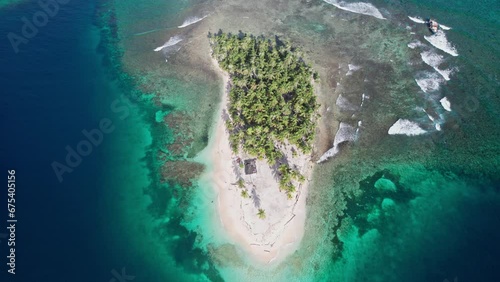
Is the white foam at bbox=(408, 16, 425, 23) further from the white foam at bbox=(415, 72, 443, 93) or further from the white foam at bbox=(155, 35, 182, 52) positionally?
the white foam at bbox=(155, 35, 182, 52)

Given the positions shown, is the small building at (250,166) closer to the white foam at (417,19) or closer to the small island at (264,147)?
the small island at (264,147)

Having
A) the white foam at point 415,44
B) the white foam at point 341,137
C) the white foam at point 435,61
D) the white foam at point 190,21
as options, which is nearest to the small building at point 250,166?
the white foam at point 341,137

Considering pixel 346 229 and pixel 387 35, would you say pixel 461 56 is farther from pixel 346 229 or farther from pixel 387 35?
pixel 346 229

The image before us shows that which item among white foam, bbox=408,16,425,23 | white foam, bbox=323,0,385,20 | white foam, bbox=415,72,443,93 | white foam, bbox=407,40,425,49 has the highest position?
white foam, bbox=323,0,385,20

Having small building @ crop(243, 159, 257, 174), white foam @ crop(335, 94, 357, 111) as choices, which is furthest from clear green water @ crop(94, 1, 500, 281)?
small building @ crop(243, 159, 257, 174)

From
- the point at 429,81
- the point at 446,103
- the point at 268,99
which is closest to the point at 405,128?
the point at 446,103
